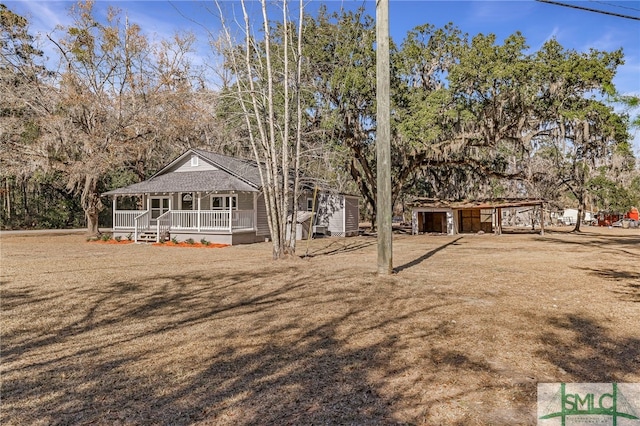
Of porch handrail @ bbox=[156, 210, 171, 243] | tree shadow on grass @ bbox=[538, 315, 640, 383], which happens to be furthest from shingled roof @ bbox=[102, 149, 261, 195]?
tree shadow on grass @ bbox=[538, 315, 640, 383]

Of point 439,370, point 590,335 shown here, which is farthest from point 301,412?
point 590,335

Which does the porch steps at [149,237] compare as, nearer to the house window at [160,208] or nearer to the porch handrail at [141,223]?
the porch handrail at [141,223]

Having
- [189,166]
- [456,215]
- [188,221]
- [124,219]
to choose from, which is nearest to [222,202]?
[188,221]

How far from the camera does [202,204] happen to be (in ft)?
72.8

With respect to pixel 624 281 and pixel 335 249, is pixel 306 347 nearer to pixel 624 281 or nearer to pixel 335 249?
pixel 624 281

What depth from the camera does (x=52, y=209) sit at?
34219 mm

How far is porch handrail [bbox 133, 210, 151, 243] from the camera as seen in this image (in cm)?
2034

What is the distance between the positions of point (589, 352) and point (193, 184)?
Result: 19033 millimetres

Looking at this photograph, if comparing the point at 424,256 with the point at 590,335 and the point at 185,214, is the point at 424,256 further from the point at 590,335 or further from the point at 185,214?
the point at 185,214

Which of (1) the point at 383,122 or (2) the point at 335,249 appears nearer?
(1) the point at 383,122

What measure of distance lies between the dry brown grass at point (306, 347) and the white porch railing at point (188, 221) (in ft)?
34.1

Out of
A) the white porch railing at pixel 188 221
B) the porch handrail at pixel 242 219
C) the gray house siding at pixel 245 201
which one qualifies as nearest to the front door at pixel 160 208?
the white porch railing at pixel 188 221

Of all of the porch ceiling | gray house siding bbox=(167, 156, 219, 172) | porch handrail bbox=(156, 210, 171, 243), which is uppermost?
gray house siding bbox=(167, 156, 219, 172)

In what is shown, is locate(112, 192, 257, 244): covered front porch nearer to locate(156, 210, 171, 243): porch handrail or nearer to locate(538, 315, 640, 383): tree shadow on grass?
locate(156, 210, 171, 243): porch handrail
